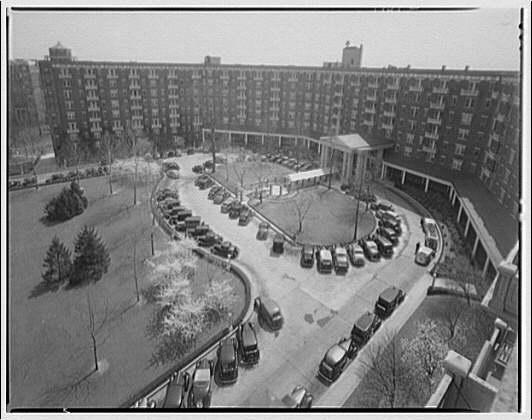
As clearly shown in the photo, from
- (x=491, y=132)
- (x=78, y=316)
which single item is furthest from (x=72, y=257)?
(x=491, y=132)

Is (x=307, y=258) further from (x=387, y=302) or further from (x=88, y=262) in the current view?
(x=88, y=262)

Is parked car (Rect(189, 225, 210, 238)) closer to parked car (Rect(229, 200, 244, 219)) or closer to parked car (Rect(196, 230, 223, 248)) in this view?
parked car (Rect(196, 230, 223, 248))

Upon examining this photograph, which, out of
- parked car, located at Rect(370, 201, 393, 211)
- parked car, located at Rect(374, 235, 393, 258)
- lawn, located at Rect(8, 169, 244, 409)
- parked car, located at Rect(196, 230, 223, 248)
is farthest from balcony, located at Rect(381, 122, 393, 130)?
lawn, located at Rect(8, 169, 244, 409)

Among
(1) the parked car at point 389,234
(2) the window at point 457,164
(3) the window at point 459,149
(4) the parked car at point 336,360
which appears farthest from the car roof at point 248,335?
(3) the window at point 459,149

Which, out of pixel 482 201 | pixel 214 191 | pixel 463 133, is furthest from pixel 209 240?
pixel 463 133

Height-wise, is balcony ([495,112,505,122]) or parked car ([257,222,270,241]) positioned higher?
balcony ([495,112,505,122])

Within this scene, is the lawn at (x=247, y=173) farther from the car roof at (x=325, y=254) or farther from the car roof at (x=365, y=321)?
the car roof at (x=365, y=321)

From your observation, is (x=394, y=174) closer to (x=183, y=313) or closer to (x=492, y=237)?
(x=492, y=237)
